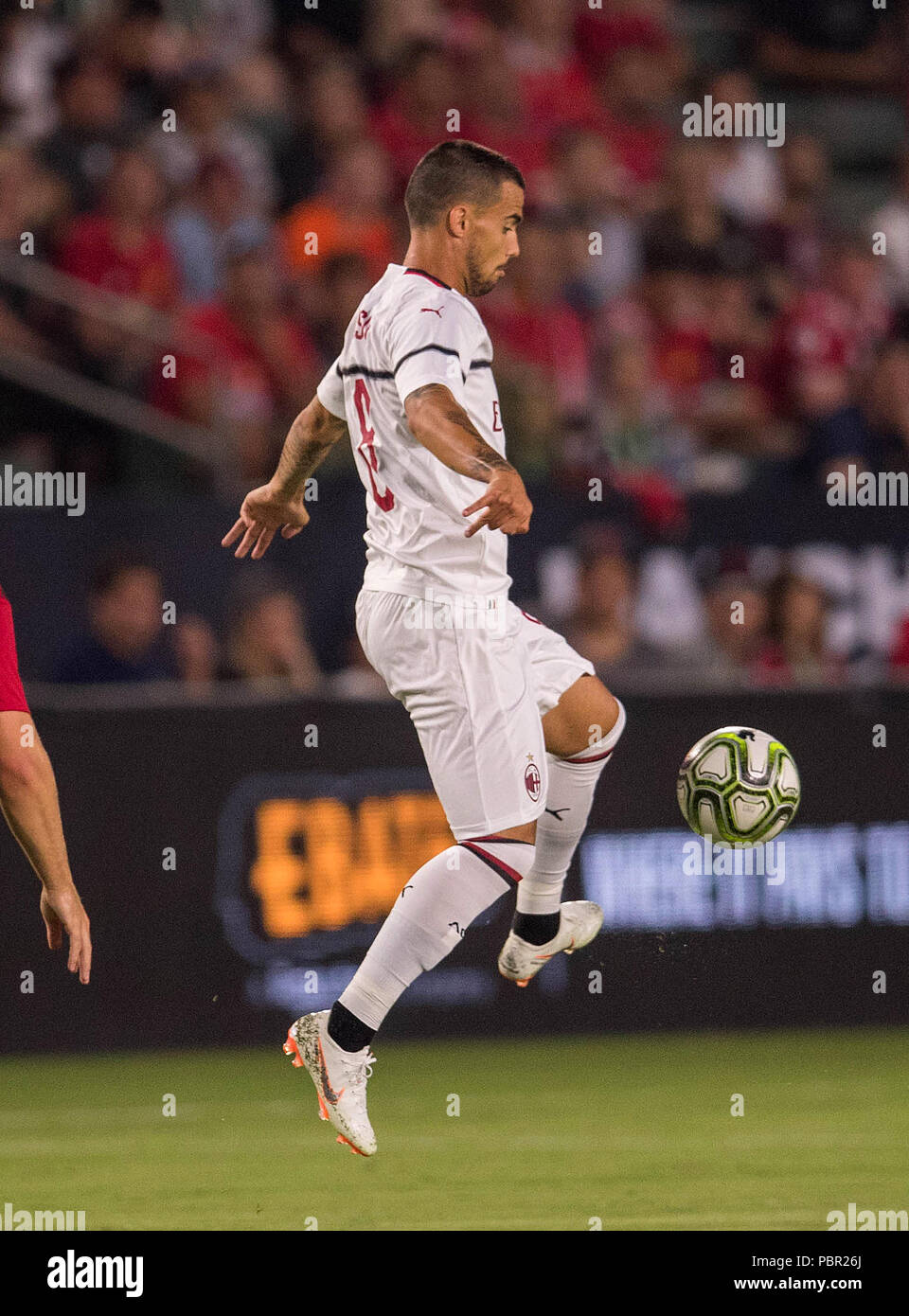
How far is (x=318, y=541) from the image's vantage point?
28.7ft

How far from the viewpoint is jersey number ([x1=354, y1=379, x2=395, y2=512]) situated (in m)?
5.28

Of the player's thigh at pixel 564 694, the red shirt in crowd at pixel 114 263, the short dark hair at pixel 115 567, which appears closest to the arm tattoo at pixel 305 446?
the player's thigh at pixel 564 694

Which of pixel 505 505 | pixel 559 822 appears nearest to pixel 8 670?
pixel 505 505

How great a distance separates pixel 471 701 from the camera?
5.11 m

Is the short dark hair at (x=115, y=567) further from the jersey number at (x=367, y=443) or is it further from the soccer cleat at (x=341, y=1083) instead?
the soccer cleat at (x=341, y=1083)

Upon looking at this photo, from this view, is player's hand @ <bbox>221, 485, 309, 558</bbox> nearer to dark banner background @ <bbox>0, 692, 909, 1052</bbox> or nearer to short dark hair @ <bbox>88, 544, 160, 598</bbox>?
dark banner background @ <bbox>0, 692, 909, 1052</bbox>

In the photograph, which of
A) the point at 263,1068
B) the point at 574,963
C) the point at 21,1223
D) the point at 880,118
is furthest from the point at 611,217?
the point at 21,1223

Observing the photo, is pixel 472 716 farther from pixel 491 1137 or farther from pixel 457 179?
pixel 491 1137

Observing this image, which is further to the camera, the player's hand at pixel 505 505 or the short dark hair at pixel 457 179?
the short dark hair at pixel 457 179

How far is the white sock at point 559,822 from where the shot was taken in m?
5.71

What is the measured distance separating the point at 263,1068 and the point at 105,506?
8.15 ft

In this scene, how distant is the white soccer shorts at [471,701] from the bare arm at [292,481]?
59 centimetres

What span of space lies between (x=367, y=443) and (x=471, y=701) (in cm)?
74

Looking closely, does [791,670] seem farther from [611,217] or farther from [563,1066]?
[611,217]
